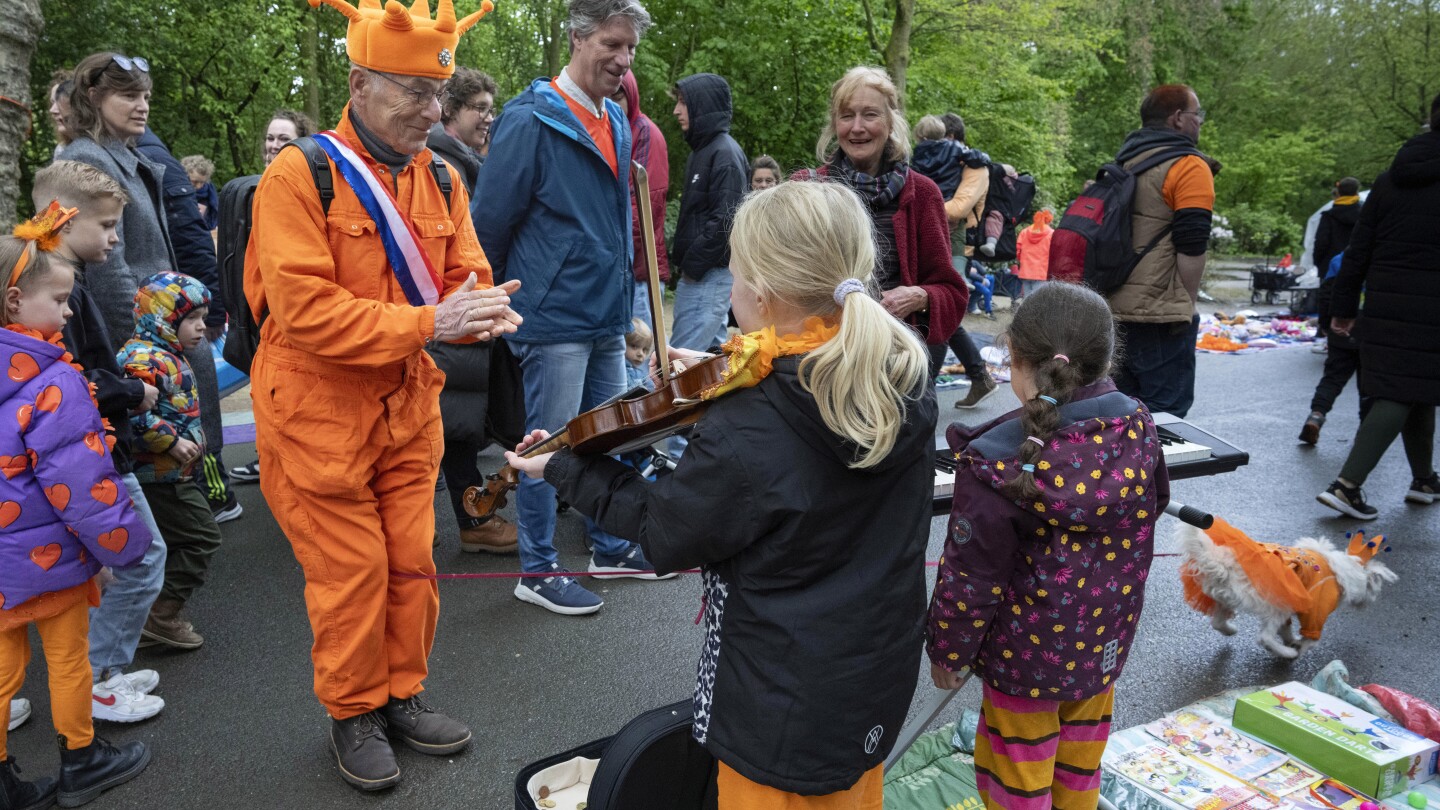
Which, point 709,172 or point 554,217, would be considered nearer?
point 554,217

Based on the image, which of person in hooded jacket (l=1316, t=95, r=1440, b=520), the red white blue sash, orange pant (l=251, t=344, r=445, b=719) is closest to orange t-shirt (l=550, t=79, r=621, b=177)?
the red white blue sash

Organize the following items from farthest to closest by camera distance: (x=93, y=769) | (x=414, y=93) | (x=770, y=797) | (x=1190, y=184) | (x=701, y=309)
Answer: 1. (x=701, y=309)
2. (x=1190, y=184)
3. (x=93, y=769)
4. (x=414, y=93)
5. (x=770, y=797)

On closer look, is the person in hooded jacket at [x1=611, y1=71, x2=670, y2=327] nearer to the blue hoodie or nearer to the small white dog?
the blue hoodie

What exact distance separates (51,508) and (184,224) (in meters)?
2.83

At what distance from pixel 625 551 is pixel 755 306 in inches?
106

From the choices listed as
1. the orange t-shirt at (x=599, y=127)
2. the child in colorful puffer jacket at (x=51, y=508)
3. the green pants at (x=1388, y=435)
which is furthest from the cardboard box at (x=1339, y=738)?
the child in colorful puffer jacket at (x=51, y=508)

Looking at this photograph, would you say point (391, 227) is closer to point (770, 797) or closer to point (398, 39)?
point (398, 39)

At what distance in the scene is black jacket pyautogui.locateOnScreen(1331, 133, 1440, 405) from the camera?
16.0 ft

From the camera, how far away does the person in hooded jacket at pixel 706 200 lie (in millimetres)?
5406

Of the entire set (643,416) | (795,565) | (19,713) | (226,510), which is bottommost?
(226,510)

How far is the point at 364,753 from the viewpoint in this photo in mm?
2816

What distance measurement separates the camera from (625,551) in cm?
442

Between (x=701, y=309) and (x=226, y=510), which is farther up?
(x=701, y=309)

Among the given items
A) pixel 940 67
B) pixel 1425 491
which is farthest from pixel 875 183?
pixel 940 67
